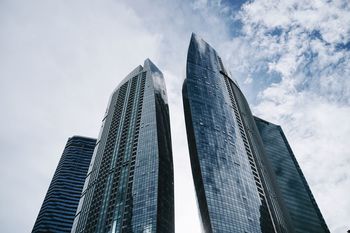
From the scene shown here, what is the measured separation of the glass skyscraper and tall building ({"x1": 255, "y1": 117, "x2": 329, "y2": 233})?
11811mm

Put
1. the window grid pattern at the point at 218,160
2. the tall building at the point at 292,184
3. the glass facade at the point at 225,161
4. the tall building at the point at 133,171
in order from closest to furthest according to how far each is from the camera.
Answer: the window grid pattern at the point at 218,160 < the glass facade at the point at 225,161 < the tall building at the point at 133,171 < the tall building at the point at 292,184

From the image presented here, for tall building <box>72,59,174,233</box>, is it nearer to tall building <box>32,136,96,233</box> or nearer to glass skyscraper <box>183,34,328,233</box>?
glass skyscraper <box>183,34,328,233</box>

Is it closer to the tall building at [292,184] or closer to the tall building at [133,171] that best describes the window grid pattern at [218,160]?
the tall building at [133,171]

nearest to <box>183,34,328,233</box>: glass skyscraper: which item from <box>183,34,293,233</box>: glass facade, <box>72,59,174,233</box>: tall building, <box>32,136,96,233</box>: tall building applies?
<box>183,34,293,233</box>: glass facade

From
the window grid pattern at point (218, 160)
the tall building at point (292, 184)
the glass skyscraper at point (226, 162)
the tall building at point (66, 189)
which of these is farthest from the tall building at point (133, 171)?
the tall building at point (292, 184)

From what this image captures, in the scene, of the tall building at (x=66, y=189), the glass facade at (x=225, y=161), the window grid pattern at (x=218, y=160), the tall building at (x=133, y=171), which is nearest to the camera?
the window grid pattern at (x=218, y=160)

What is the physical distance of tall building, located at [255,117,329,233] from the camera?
422ft

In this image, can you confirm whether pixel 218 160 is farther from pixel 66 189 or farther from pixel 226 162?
pixel 66 189

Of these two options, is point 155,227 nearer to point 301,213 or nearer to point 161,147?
point 161,147

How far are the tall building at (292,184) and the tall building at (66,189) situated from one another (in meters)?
100

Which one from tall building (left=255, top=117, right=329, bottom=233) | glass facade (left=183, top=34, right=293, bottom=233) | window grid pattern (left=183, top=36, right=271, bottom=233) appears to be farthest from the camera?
tall building (left=255, top=117, right=329, bottom=233)

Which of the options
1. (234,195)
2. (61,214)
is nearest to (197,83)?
(234,195)

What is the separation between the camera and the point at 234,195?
4028 inches

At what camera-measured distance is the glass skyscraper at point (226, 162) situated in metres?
96.9
